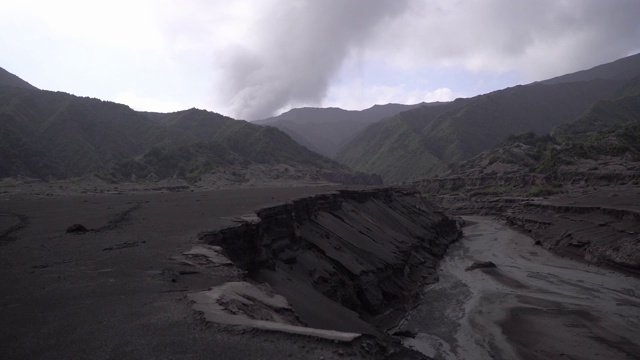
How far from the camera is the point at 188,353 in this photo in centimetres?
650

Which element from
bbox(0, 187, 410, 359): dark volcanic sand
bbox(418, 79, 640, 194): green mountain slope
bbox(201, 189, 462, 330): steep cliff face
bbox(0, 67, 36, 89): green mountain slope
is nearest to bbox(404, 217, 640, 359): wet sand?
bbox(201, 189, 462, 330): steep cliff face

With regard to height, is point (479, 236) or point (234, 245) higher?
point (234, 245)

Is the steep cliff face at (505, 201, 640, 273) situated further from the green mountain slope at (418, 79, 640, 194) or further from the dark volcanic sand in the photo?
the dark volcanic sand

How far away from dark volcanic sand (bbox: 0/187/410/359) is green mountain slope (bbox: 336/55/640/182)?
116 metres

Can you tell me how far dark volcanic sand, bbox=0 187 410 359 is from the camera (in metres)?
6.60

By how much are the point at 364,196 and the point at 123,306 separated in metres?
31.3

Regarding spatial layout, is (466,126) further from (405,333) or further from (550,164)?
(405,333)

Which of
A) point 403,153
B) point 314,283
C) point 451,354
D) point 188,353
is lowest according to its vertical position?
point 451,354

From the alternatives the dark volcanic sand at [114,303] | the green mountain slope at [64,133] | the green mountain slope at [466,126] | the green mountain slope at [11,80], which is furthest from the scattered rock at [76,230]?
the green mountain slope at [466,126]

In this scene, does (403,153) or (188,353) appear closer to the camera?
(188,353)

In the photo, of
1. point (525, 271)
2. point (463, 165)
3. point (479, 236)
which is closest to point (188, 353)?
point (525, 271)

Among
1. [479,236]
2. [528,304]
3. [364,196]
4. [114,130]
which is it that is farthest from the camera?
[114,130]

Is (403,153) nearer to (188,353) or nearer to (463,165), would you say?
(463,165)

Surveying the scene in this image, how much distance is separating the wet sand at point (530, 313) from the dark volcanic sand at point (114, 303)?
11.0 metres
